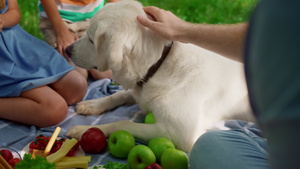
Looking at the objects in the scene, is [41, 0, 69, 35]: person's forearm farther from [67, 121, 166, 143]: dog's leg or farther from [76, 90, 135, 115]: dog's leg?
[67, 121, 166, 143]: dog's leg

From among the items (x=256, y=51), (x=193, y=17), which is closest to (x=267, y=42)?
(x=256, y=51)

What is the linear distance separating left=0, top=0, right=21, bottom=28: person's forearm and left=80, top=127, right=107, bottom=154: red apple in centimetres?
107

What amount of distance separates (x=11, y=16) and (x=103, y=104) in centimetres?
93

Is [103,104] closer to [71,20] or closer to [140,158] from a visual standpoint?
[140,158]

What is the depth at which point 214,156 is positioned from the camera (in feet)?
3.57

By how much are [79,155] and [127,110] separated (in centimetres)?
64

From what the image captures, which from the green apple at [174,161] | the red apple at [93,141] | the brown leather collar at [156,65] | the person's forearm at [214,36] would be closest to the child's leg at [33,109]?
the red apple at [93,141]

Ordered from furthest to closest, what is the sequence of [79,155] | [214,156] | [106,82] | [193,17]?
[193,17]
[106,82]
[79,155]
[214,156]

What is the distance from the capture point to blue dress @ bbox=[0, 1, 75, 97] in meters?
1.78

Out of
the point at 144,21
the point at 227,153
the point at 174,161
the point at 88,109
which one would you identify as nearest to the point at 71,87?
the point at 88,109

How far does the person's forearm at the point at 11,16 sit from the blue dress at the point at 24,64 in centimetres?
4

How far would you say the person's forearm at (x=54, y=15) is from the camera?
239 cm

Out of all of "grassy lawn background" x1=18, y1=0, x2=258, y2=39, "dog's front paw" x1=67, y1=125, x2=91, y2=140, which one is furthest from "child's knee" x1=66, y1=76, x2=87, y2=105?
"grassy lawn background" x1=18, y1=0, x2=258, y2=39

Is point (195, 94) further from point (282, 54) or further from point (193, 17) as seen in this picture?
point (193, 17)
